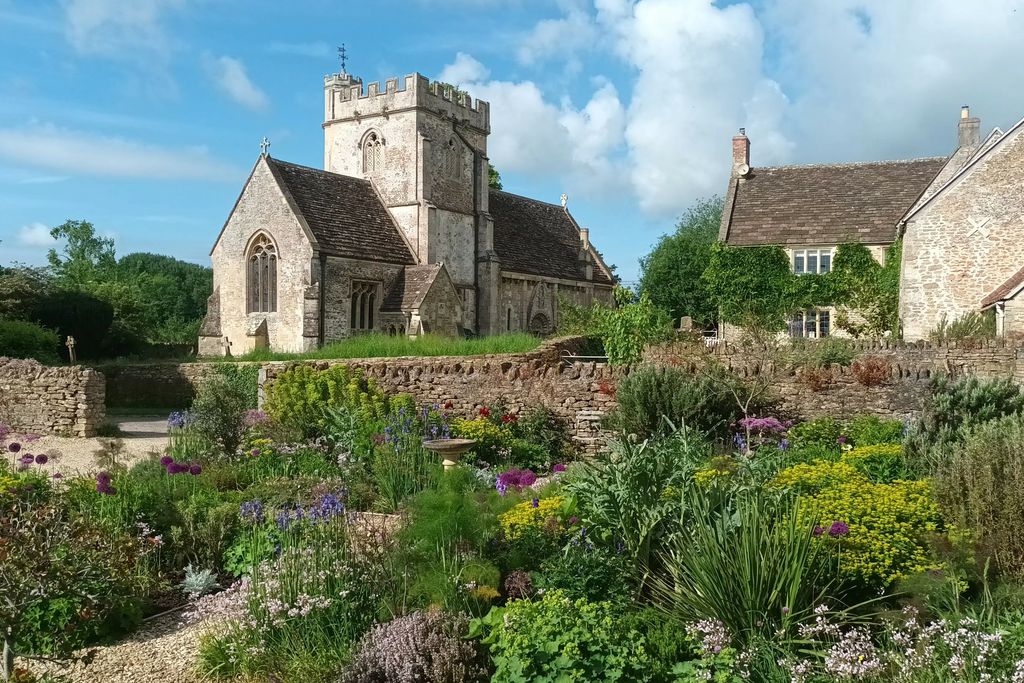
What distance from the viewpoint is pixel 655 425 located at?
12570mm

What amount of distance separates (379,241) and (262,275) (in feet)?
Result: 15.3

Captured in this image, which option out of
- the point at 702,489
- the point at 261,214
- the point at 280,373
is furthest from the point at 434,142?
the point at 702,489

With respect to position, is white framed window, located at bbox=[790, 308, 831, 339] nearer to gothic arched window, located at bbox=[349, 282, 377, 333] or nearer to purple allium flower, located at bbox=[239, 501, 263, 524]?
gothic arched window, located at bbox=[349, 282, 377, 333]

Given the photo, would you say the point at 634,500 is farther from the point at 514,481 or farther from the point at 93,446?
the point at 93,446

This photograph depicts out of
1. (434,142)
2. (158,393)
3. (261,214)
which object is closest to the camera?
(158,393)

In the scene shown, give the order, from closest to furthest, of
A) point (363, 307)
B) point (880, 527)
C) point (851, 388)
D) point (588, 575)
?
point (588, 575), point (880, 527), point (851, 388), point (363, 307)

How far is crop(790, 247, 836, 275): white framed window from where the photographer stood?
99.6 feet

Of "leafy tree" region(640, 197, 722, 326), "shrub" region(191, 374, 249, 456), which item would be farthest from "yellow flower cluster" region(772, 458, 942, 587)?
"leafy tree" region(640, 197, 722, 326)

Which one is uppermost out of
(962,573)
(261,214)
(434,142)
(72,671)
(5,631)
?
(434,142)

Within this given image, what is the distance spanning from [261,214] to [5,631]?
89.0 feet

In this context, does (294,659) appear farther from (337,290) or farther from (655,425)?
(337,290)

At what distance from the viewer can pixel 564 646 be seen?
185 inches

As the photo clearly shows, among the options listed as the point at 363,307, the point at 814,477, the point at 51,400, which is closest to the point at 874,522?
the point at 814,477

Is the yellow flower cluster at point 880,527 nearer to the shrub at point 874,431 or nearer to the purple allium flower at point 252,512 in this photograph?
the purple allium flower at point 252,512
